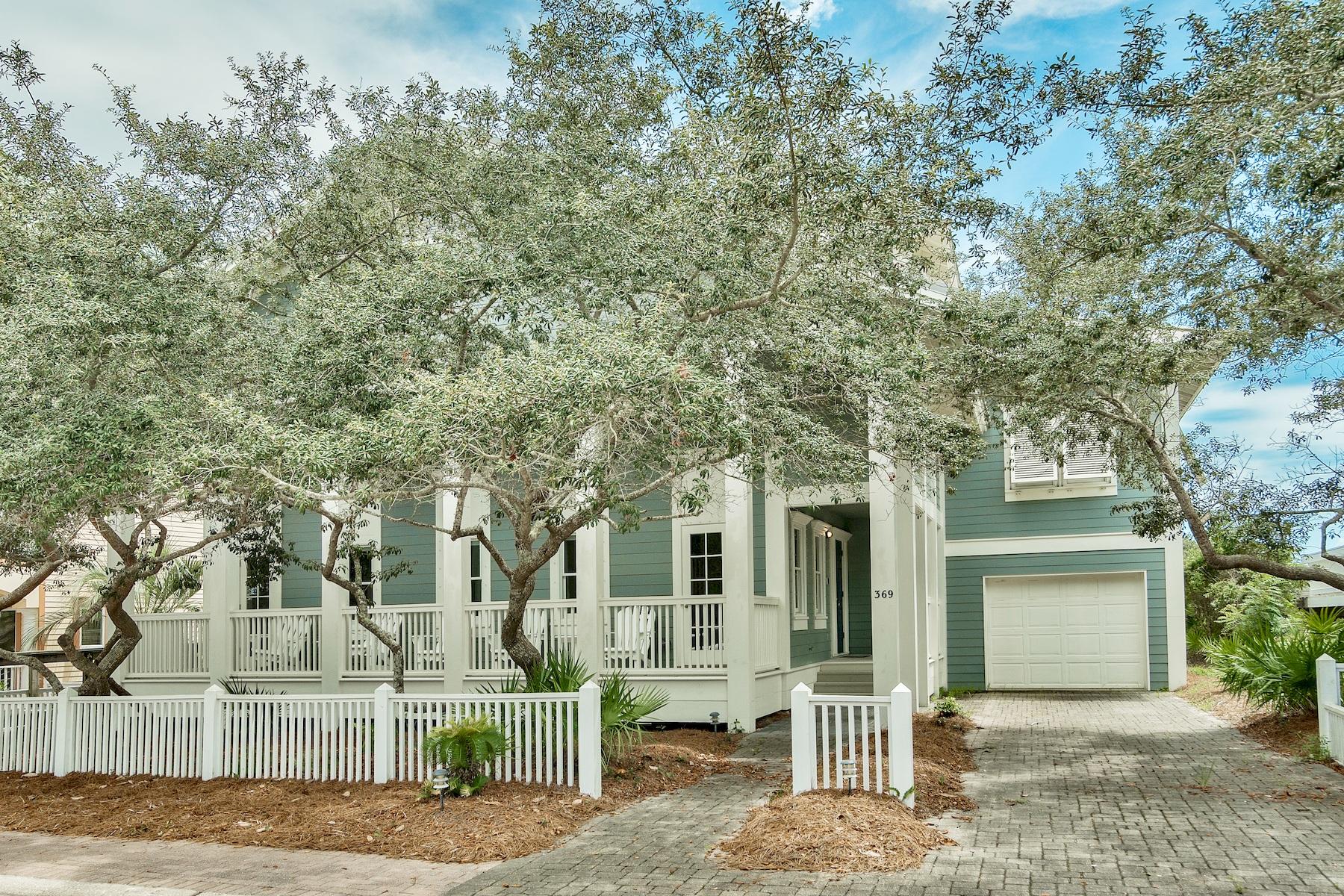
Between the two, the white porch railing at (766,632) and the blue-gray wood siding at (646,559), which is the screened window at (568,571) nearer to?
the blue-gray wood siding at (646,559)

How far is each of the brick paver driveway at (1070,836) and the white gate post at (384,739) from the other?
238 cm

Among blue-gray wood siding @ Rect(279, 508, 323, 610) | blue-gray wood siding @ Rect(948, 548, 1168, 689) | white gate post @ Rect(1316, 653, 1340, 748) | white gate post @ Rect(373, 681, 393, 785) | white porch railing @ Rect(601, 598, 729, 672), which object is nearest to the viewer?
white gate post @ Rect(373, 681, 393, 785)

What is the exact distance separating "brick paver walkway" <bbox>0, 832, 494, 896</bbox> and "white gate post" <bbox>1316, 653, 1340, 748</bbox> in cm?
899

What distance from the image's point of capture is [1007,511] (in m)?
20.6

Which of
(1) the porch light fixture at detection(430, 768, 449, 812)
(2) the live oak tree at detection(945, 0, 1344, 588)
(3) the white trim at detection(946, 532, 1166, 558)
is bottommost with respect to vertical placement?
(1) the porch light fixture at detection(430, 768, 449, 812)

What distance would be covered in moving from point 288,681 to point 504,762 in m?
8.19

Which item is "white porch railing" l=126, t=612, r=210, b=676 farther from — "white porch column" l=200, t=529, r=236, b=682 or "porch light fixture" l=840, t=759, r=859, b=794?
"porch light fixture" l=840, t=759, r=859, b=794

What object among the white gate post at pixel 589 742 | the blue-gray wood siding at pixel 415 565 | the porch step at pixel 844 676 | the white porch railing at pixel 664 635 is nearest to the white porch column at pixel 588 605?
the white porch railing at pixel 664 635

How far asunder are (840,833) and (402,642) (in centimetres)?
969

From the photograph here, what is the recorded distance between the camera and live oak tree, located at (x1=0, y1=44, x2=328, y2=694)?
9.57 m

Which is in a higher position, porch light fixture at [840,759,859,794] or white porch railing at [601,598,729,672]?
white porch railing at [601,598,729,672]

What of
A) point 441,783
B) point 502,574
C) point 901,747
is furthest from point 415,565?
point 901,747

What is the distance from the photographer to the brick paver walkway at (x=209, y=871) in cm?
705

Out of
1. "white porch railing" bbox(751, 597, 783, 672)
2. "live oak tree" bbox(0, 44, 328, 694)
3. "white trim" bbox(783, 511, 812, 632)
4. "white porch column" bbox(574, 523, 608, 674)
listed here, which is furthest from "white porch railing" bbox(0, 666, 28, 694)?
"white trim" bbox(783, 511, 812, 632)
